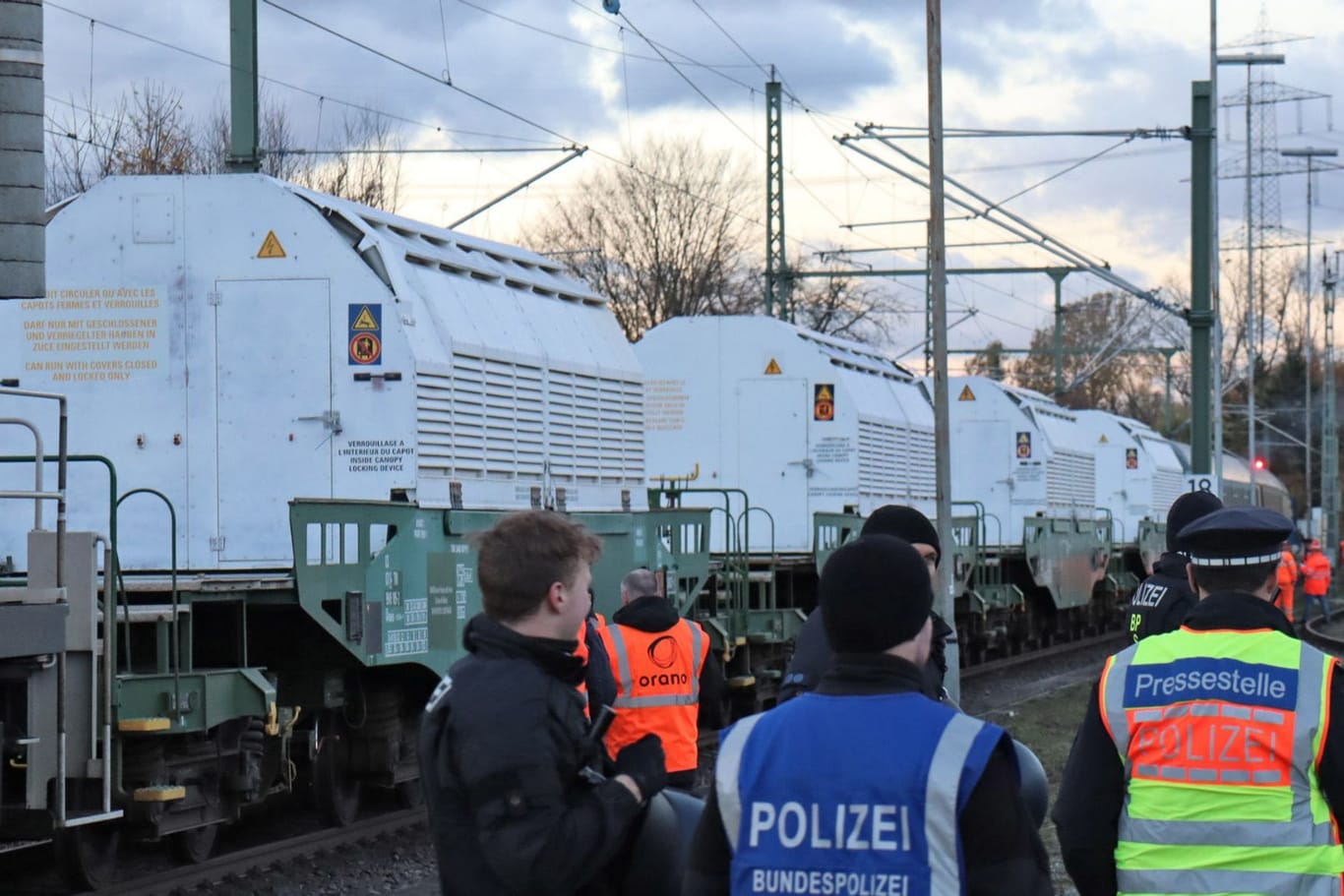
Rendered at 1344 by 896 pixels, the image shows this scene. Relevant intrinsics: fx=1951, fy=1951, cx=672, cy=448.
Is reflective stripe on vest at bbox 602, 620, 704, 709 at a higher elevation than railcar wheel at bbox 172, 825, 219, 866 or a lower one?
higher

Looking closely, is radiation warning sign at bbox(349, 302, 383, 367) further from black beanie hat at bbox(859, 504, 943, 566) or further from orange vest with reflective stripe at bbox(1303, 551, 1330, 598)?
orange vest with reflective stripe at bbox(1303, 551, 1330, 598)

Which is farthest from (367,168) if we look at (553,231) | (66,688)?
(66,688)

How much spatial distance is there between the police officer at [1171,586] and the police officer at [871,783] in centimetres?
410

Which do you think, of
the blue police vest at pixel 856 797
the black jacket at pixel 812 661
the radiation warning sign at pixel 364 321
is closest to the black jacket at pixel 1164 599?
the black jacket at pixel 812 661

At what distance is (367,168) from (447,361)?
27.0 metres

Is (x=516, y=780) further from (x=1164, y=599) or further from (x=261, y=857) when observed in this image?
(x=261, y=857)

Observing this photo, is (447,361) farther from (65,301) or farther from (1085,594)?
(1085,594)

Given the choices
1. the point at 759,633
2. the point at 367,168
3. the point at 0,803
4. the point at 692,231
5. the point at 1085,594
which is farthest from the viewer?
the point at 692,231

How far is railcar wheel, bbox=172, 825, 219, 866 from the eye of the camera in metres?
11.4

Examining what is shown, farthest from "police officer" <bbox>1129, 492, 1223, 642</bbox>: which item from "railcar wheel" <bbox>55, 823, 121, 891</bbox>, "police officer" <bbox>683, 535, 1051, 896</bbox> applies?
"railcar wheel" <bbox>55, 823, 121, 891</bbox>

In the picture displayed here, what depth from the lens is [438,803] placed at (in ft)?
13.3

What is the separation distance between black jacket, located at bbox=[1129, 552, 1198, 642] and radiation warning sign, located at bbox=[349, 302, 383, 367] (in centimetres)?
576

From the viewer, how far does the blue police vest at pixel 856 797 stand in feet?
11.0

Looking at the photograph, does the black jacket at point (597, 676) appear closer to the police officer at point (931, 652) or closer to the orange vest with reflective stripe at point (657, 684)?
the orange vest with reflective stripe at point (657, 684)
